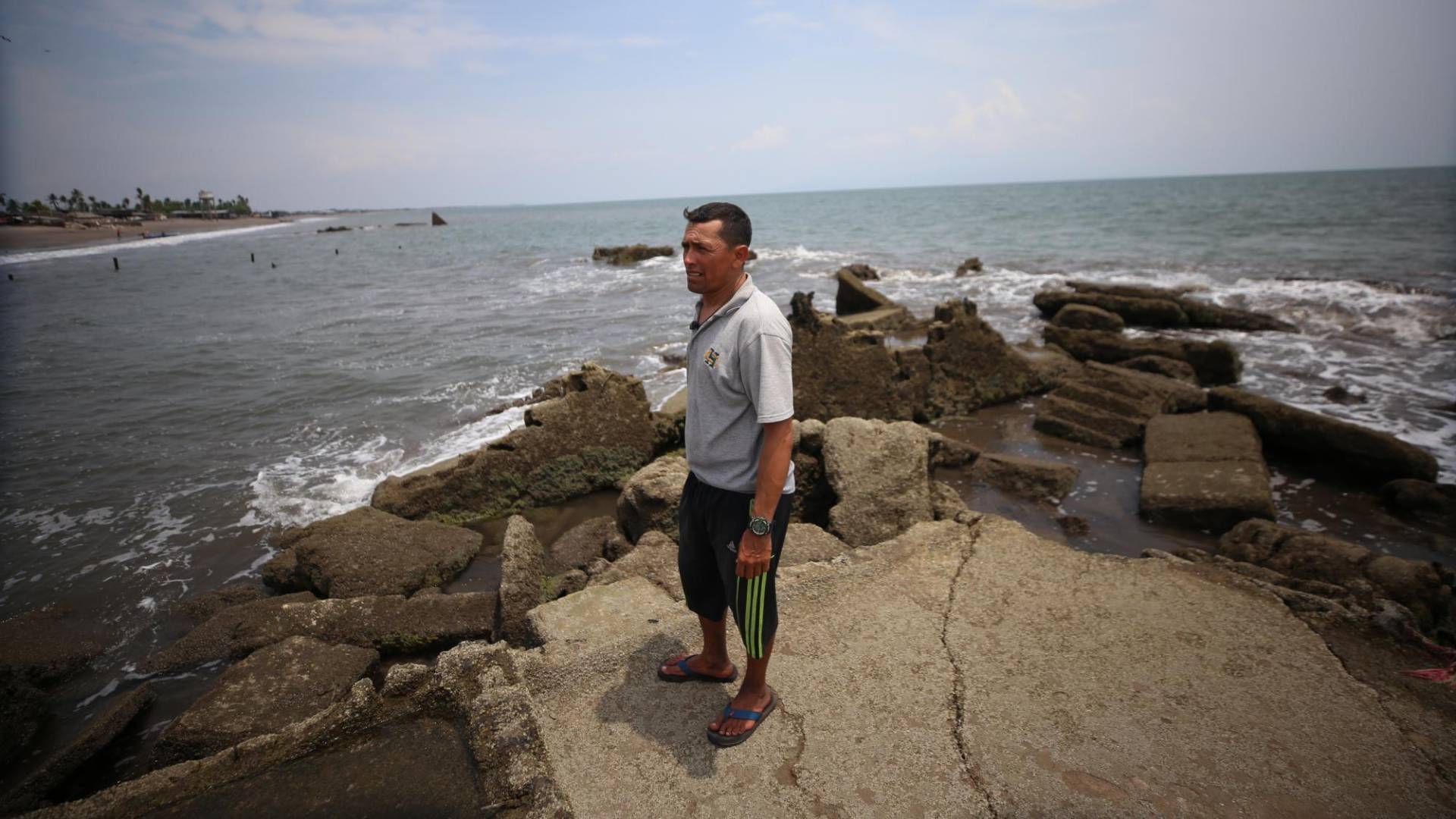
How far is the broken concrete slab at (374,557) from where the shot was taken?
16.6 feet

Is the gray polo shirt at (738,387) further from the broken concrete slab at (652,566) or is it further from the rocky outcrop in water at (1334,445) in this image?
the rocky outcrop in water at (1334,445)

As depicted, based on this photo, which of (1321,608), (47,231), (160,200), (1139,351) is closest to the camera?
(1321,608)

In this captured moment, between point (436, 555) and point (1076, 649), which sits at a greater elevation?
point (1076, 649)

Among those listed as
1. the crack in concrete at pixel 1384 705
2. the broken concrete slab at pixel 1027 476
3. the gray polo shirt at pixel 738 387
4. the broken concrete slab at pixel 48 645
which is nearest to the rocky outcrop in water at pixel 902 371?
the broken concrete slab at pixel 1027 476

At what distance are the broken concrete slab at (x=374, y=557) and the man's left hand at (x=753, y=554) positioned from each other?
148 inches

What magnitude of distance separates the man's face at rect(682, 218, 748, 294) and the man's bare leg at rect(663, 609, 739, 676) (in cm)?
150

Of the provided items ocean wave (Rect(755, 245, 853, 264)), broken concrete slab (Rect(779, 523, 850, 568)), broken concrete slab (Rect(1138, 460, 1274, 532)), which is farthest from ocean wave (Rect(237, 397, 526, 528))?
ocean wave (Rect(755, 245, 853, 264))

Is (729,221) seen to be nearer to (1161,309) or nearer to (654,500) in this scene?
(654,500)

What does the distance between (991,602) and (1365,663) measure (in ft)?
5.46

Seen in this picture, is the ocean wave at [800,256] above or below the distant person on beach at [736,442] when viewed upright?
above

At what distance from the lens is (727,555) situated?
259 cm

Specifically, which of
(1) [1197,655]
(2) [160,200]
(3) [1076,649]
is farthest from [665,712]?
(2) [160,200]

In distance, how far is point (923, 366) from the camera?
29.1 feet

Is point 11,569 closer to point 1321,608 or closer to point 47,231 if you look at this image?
point 1321,608
